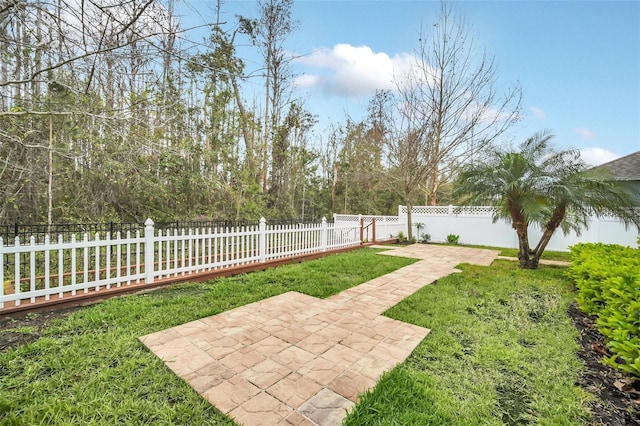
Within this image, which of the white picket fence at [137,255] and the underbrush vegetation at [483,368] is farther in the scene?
the white picket fence at [137,255]

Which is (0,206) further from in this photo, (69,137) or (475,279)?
(475,279)

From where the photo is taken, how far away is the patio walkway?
1.88m

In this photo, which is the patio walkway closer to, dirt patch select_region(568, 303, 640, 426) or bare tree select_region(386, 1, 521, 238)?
dirt patch select_region(568, 303, 640, 426)

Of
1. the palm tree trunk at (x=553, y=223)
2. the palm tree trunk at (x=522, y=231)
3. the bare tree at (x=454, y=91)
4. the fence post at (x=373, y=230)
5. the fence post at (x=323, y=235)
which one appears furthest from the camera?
the bare tree at (x=454, y=91)

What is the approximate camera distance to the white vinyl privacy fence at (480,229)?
29.9 ft

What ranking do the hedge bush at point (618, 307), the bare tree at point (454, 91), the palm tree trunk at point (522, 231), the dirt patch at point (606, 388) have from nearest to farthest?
the dirt patch at point (606, 388)
the hedge bush at point (618, 307)
the palm tree trunk at point (522, 231)
the bare tree at point (454, 91)

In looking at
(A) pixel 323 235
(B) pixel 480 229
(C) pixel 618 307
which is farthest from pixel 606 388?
(B) pixel 480 229

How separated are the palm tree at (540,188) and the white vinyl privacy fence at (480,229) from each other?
3518 millimetres

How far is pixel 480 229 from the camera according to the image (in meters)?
11.2

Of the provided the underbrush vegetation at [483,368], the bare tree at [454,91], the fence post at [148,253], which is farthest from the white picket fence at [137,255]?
the bare tree at [454,91]

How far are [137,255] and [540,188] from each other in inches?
295

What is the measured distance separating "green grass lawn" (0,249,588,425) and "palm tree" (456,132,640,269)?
2.55 metres

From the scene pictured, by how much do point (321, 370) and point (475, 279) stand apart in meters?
4.25

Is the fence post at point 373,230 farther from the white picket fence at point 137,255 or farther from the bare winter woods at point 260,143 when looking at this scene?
the bare winter woods at point 260,143
